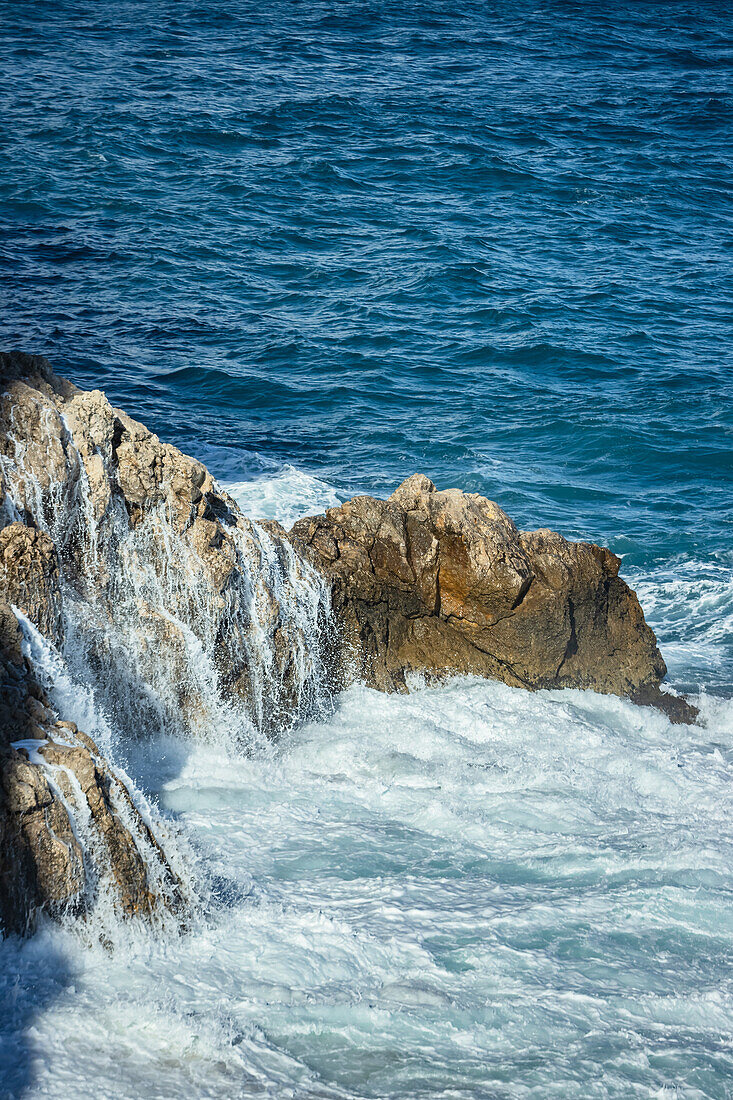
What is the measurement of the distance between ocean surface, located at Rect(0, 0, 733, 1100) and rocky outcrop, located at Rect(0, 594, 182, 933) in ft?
0.73

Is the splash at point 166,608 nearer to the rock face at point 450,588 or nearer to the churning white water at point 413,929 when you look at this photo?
the churning white water at point 413,929

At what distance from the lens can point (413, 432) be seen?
49.3ft

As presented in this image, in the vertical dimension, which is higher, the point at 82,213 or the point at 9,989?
the point at 82,213

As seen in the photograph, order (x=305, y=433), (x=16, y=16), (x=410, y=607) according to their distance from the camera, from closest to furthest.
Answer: (x=410, y=607), (x=305, y=433), (x=16, y=16)

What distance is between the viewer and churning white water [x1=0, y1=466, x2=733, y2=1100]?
16.7 feet

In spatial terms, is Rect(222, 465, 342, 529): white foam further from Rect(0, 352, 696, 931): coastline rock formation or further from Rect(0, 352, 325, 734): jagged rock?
Rect(0, 352, 325, 734): jagged rock

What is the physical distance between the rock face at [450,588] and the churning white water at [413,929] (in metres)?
0.41

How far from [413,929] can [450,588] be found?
12.1 feet

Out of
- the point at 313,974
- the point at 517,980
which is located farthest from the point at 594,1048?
the point at 313,974

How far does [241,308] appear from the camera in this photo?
17922 millimetres

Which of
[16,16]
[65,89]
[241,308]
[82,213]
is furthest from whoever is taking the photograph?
[16,16]

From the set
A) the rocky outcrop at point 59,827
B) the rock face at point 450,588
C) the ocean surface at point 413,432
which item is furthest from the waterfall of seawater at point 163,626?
the rocky outcrop at point 59,827

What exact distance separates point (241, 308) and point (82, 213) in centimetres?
500

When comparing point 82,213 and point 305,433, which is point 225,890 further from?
point 82,213
